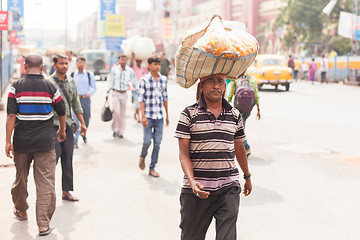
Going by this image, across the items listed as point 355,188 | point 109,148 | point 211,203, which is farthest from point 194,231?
point 109,148

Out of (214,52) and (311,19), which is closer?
(214,52)

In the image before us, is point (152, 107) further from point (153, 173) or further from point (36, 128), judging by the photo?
point (36, 128)

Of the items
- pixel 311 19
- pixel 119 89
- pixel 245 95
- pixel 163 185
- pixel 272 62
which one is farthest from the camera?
pixel 311 19

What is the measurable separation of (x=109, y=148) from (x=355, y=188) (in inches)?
192

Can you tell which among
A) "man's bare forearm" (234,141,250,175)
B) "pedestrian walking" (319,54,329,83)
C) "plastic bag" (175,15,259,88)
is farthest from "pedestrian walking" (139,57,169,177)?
"pedestrian walking" (319,54,329,83)

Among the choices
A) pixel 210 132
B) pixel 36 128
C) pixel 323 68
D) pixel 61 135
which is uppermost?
pixel 323 68

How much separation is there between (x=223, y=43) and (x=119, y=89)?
8.07 metres

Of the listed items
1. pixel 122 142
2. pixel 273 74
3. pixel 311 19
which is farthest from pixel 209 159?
pixel 311 19

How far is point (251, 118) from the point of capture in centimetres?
1524

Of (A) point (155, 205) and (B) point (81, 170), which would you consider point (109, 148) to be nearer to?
(B) point (81, 170)

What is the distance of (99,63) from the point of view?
41594 mm

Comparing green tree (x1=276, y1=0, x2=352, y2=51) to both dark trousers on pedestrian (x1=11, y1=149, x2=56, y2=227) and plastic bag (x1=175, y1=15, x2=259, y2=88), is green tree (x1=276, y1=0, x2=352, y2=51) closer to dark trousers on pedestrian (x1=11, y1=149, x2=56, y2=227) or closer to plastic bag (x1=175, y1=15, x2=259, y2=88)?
dark trousers on pedestrian (x1=11, y1=149, x2=56, y2=227)

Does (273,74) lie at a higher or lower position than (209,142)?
higher

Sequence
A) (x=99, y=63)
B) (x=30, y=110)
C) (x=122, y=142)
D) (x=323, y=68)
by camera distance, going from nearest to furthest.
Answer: (x=30, y=110), (x=122, y=142), (x=323, y=68), (x=99, y=63)
